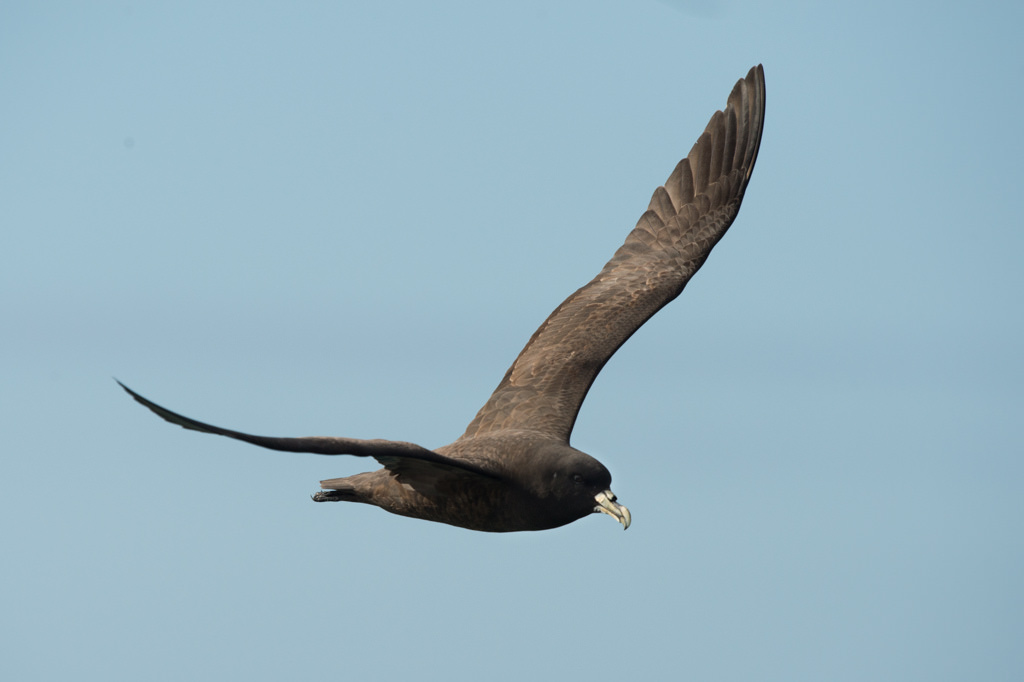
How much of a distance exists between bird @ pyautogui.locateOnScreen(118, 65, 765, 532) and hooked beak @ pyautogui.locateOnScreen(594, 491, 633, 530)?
0.01 metres

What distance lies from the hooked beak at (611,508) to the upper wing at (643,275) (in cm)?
256

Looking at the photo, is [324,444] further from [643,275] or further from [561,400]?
[643,275]

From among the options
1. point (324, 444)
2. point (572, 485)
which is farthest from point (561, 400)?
point (324, 444)

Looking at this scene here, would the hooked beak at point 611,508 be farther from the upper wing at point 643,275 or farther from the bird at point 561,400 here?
the upper wing at point 643,275

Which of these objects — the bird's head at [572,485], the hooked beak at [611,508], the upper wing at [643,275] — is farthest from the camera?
the upper wing at [643,275]

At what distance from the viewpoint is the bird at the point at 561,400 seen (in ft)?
44.5

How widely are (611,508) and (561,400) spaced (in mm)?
3107

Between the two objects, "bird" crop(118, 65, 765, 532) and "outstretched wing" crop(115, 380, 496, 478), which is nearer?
"outstretched wing" crop(115, 380, 496, 478)

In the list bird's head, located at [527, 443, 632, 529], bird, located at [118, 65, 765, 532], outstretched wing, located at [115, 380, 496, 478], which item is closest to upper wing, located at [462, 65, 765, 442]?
bird, located at [118, 65, 765, 532]

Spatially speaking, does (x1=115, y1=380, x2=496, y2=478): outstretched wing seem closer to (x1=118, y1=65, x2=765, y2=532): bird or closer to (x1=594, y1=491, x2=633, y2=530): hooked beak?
(x1=118, y1=65, x2=765, y2=532): bird

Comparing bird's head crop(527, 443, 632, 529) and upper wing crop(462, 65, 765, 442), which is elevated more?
upper wing crop(462, 65, 765, 442)

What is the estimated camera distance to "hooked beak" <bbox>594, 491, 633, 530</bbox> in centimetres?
1329

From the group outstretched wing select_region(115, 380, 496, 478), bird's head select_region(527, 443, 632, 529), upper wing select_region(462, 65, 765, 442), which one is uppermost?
upper wing select_region(462, 65, 765, 442)

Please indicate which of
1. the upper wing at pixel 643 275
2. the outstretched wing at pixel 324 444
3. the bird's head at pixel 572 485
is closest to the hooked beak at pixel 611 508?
the bird's head at pixel 572 485
